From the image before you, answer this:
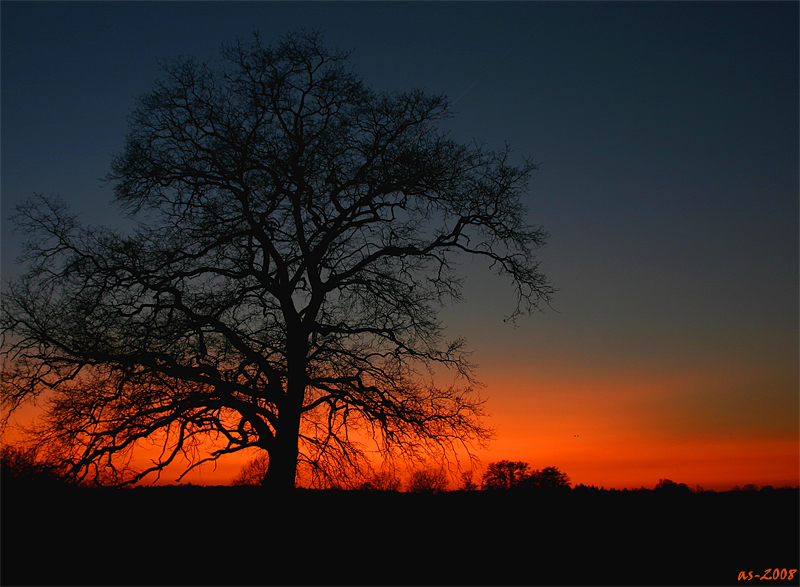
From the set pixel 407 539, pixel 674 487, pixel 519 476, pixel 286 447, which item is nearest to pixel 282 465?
pixel 286 447

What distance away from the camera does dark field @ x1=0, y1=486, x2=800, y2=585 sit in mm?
7531

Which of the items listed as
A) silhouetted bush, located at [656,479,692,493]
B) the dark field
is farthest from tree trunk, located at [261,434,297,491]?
silhouetted bush, located at [656,479,692,493]

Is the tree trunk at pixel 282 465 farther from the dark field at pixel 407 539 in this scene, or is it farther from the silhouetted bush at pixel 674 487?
the silhouetted bush at pixel 674 487

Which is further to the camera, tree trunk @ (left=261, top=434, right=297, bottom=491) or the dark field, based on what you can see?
tree trunk @ (left=261, top=434, right=297, bottom=491)

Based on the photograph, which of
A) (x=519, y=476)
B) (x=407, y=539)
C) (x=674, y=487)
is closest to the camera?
(x=407, y=539)

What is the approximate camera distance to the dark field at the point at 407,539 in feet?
24.7

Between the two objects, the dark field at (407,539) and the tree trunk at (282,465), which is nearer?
the dark field at (407,539)

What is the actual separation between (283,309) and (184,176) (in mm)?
3870

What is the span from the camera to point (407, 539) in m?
8.70

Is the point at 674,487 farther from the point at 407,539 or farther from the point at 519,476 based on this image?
the point at 519,476

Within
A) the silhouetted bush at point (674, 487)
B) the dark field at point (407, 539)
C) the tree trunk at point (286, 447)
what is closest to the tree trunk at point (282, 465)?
the tree trunk at point (286, 447)

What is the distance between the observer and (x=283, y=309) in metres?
12.8

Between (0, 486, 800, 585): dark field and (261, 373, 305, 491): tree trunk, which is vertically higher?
(261, 373, 305, 491): tree trunk

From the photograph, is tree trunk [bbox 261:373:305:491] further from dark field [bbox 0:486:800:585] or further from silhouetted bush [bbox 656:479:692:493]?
silhouetted bush [bbox 656:479:692:493]
